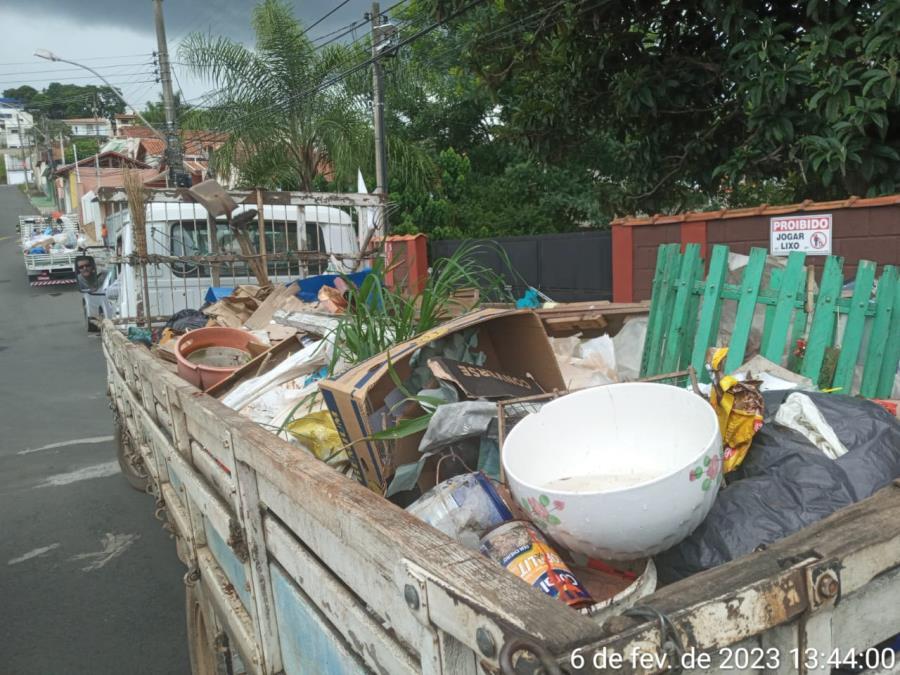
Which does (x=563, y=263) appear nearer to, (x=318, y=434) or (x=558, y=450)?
(x=318, y=434)

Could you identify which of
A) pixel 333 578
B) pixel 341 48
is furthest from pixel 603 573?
pixel 341 48

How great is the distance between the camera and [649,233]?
283 inches

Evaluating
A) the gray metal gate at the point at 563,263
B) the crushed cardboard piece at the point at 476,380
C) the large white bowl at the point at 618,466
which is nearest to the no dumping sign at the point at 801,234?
the gray metal gate at the point at 563,263

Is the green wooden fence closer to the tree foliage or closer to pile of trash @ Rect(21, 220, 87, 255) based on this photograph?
the tree foliage

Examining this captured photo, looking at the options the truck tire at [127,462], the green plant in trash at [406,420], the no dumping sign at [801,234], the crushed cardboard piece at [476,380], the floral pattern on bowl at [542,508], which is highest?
the no dumping sign at [801,234]

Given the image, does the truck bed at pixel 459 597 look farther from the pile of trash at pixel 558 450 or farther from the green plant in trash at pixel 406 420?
the green plant in trash at pixel 406 420

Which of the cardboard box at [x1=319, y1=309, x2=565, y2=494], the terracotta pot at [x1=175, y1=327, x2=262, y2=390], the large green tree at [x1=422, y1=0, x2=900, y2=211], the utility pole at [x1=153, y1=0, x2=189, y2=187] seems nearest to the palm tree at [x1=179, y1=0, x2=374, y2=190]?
the utility pole at [x1=153, y1=0, x2=189, y2=187]

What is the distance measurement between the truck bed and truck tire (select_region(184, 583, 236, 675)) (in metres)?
0.42

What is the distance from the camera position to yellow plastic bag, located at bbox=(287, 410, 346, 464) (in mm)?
2523

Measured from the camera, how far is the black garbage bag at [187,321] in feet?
17.3

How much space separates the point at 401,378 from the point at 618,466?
0.82m

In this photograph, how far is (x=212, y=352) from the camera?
4.13m

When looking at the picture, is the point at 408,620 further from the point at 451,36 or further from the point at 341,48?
the point at 451,36

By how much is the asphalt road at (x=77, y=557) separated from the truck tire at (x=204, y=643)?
622 millimetres
